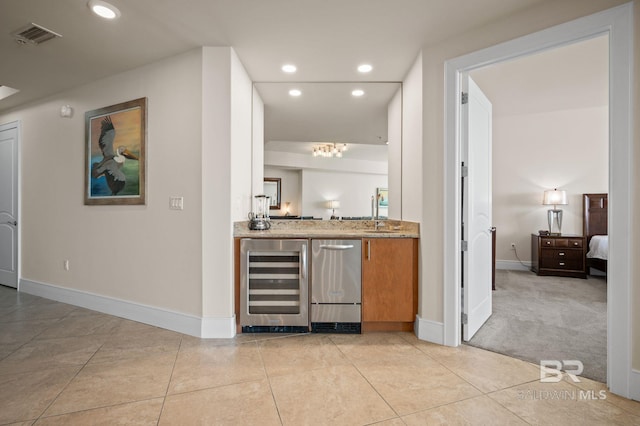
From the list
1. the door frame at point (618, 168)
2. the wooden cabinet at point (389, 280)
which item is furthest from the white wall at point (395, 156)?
the door frame at point (618, 168)

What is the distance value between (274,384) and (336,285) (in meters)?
1.04

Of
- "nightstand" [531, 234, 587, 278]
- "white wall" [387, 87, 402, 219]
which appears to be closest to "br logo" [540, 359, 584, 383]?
"white wall" [387, 87, 402, 219]

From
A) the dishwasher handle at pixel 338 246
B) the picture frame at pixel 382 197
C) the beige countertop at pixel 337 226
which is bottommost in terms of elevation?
the dishwasher handle at pixel 338 246

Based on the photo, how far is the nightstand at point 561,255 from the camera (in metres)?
4.95

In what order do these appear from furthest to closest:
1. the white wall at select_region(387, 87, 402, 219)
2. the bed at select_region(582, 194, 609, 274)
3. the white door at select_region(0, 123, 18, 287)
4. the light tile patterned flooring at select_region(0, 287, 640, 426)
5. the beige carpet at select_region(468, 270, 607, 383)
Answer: the bed at select_region(582, 194, 609, 274) < the white door at select_region(0, 123, 18, 287) < the white wall at select_region(387, 87, 402, 219) < the beige carpet at select_region(468, 270, 607, 383) < the light tile patterned flooring at select_region(0, 287, 640, 426)

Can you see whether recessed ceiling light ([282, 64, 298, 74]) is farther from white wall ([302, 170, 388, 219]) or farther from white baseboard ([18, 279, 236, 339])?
white baseboard ([18, 279, 236, 339])

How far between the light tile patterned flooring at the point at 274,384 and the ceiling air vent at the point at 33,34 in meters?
2.43

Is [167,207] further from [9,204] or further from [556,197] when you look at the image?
[556,197]

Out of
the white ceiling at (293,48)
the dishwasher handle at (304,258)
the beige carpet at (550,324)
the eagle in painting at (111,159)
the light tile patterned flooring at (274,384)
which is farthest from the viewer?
the eagle in painting at (111,159)

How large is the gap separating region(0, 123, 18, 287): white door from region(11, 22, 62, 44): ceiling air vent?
234 centimetres

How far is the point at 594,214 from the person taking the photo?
5.15 meters

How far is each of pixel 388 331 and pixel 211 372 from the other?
151 centimetres

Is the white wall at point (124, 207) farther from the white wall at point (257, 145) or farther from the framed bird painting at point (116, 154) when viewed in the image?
the white wall at point (257, 145)

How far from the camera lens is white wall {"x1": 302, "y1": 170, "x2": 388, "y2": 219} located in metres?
3.61
